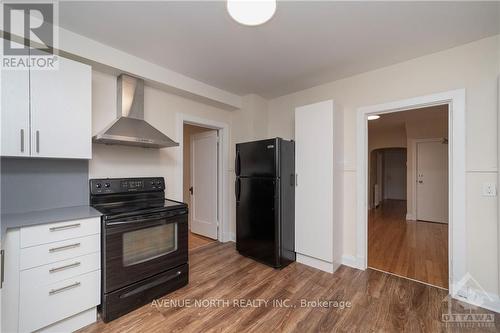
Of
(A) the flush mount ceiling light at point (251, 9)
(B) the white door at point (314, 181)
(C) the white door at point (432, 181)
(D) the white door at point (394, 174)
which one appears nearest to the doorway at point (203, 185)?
(B) the white door at point (314, 181)

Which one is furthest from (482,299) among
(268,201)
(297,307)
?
(268,201)

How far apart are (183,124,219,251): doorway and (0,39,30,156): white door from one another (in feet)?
7.79

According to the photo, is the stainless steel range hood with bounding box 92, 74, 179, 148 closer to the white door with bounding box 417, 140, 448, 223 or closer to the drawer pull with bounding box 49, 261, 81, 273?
the drawer pull with bounding box 49, 261, 81, 273

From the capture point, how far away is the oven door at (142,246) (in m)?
1.77

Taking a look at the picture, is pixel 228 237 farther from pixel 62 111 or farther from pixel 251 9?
pixel 251 9

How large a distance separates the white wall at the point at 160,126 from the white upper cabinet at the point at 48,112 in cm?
45

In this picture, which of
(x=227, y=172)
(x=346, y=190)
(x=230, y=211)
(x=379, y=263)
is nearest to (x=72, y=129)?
(x=227, y=172)

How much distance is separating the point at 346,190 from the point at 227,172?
1905 millimetres

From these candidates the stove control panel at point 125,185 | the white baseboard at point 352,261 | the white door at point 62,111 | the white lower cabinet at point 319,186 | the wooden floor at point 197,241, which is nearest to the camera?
the white door at point 62,111

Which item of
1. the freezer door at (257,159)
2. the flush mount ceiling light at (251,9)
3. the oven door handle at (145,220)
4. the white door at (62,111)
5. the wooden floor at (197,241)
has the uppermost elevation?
the flush mount ceiling light at (251,9)

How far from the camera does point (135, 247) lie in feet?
6.36

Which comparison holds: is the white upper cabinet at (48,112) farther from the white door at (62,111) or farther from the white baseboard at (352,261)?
the white baseboard at (352,261)

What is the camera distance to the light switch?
6.47ft

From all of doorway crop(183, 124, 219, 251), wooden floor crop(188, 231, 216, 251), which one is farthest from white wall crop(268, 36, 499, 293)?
wooden floor crop(188, 231, 216, 251)
